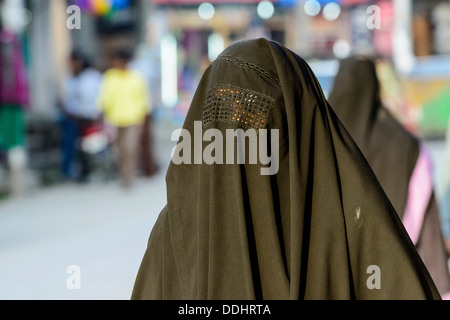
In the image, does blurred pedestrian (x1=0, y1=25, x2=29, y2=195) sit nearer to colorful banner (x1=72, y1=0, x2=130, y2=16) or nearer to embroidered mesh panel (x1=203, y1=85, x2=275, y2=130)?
colorful banner (x1=72, y1=0, x2=130, y2=16)

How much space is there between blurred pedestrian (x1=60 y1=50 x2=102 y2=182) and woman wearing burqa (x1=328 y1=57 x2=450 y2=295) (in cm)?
713

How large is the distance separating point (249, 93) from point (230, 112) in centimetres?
8

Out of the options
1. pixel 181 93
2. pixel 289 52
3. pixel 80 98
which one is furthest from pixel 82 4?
pixel 289 52

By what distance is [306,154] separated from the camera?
2430mm

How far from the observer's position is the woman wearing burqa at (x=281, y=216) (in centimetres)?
234

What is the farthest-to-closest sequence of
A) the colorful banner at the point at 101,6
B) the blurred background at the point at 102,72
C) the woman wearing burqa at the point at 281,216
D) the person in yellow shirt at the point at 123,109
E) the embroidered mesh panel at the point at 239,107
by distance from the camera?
the colorful banner at the point at 101,6 < the person in yellow shirt at the point at 123,109 < the blurred background at the point at 102,72 < the embroidered mesh panel at the point at 239,107 < the woman wearing burqa at the point at 281,216

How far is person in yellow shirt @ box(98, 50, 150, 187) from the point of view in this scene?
11.1m

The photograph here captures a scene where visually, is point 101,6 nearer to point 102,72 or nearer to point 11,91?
point 102,72

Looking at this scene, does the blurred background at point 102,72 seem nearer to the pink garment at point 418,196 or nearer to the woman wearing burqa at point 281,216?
the pink garment at point 418,196

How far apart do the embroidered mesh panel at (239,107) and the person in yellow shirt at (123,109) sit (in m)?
8.66

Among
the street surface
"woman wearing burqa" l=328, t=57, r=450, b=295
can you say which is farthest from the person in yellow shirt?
"woman wearing burqa" l=328, t=57, r=450, b=295

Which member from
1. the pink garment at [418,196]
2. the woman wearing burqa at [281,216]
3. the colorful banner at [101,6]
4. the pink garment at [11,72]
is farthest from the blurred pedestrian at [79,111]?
the woman wearing burqa at [281,216]
